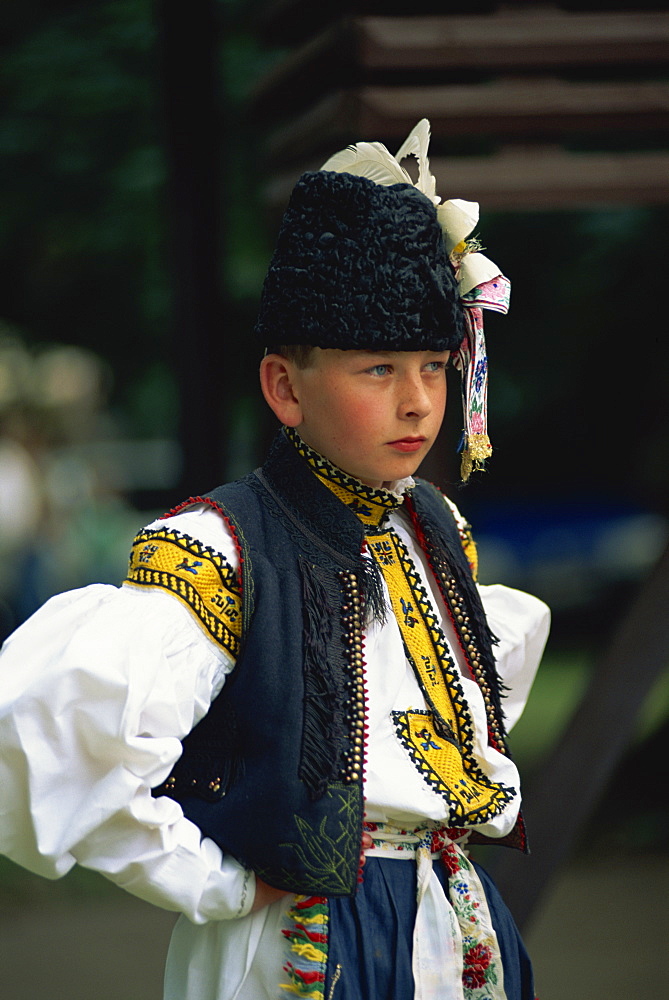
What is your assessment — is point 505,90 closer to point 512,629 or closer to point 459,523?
point 459,523

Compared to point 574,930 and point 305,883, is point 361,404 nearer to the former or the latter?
point 305,883

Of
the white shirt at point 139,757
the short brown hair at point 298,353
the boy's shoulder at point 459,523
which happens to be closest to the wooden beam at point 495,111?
the boy's shoulder at point 459,523

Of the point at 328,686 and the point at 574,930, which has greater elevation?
the point at 328,686

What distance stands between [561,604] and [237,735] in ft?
24.7

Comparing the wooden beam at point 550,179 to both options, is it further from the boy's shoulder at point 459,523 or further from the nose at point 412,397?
the nose at point 412,397

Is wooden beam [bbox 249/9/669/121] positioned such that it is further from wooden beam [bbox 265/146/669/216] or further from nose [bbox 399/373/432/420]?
nose [bbox 399/373/432/420]

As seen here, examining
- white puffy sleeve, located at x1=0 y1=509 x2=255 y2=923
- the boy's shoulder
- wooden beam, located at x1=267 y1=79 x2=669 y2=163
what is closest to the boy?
white puffy sleeve, located at x1=0 y1=509 x2=255 y2=923

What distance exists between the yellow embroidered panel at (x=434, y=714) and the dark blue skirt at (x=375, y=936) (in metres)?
0.13

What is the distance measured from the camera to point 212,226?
4.05m

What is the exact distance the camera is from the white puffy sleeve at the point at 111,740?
4.77 feet

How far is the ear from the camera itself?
1737 mm

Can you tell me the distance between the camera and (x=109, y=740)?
146cm

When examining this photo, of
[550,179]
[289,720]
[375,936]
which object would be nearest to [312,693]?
[289,720]

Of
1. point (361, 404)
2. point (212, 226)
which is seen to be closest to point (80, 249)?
point (212, 226)
